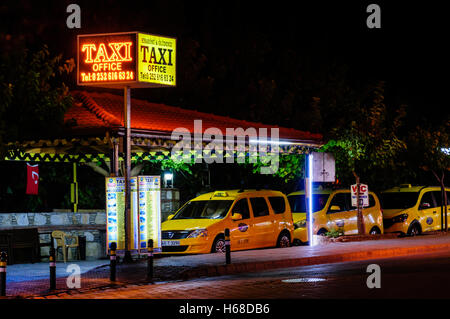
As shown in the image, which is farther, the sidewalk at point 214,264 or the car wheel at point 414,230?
the car wheel at point 414,230

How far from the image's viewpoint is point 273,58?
41844 millimetres

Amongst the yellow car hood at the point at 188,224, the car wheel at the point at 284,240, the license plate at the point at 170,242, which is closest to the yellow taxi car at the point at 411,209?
the car wheel at the point at 284,240

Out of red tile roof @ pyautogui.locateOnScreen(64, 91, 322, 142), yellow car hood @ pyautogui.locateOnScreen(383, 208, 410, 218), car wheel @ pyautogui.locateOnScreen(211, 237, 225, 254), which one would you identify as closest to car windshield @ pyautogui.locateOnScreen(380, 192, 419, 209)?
yellow car hood @ pyautogui.locateOnScreen(383, 208, 410, 218)

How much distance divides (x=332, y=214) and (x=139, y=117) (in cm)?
740

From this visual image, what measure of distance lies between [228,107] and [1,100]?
21246 mm

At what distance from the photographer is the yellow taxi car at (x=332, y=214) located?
26.1 metres

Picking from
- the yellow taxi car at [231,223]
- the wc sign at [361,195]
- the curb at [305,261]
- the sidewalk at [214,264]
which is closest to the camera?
the sidewalk at [214,264]

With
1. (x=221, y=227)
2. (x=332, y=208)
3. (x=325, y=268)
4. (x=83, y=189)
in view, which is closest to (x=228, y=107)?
(x=83, y=189)

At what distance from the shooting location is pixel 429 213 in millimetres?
Answer: 30234

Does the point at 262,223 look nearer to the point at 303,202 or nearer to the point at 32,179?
the point at 303,202

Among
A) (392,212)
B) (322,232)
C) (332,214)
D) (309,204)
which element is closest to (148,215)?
(309,204)

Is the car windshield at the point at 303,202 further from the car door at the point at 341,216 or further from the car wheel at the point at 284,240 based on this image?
the car wheel at the point at 284,240

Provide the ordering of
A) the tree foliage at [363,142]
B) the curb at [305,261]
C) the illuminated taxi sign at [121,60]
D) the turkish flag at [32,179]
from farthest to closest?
the tree foliage at [363,142] < the turkish flag at [32,179] < the illuminated taxi sign at [121,60] < the curb at [305,261]

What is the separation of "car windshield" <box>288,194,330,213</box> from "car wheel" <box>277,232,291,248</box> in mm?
2022
